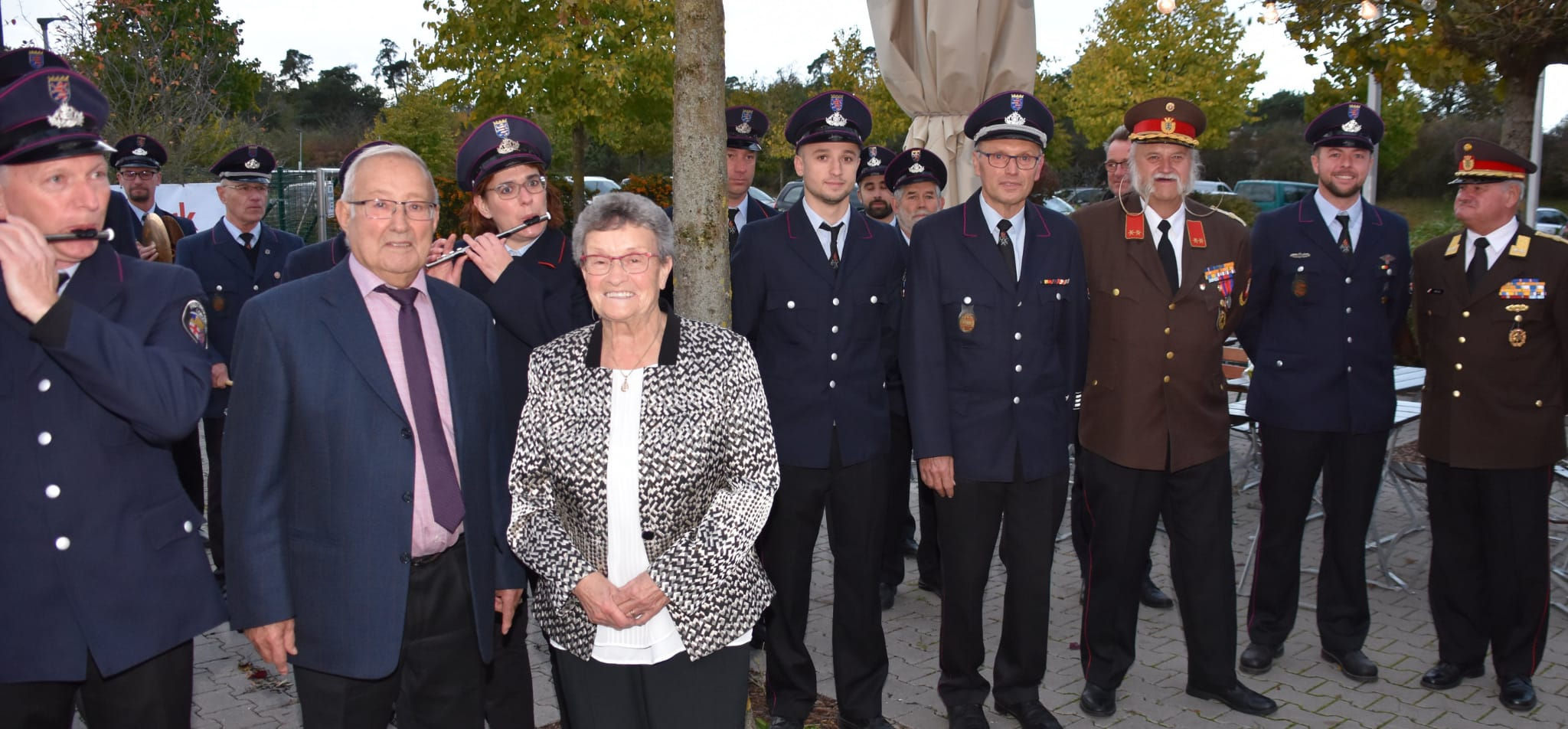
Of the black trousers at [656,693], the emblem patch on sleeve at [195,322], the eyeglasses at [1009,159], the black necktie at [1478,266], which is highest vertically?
the eyeglasses at [1009,159]

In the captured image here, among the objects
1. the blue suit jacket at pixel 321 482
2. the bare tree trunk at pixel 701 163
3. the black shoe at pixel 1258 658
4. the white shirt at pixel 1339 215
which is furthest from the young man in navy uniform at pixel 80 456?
the white shirt at pixel 1339 215

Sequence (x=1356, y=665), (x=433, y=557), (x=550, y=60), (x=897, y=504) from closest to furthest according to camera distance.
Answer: (x=433, y=557)
(x=1356, y=665)
(x=897, y=504)
(x=550, y=60)

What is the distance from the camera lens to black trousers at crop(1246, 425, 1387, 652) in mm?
5293

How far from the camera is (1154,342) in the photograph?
4785mm

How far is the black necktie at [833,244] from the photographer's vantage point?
4652mm

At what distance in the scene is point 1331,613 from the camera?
537 centimetres

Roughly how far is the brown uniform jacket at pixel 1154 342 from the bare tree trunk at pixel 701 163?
5.50 feet

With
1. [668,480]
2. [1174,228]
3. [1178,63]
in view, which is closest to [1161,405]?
[1174,228]

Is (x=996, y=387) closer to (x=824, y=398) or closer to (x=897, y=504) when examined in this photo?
(x=824, y=398)

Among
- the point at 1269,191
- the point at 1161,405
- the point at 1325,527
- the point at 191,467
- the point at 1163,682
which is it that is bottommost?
the point at 1163,682

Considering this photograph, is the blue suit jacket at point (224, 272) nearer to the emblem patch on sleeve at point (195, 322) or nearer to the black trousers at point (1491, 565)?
the emblem patch on sleeve at point (195, 322)

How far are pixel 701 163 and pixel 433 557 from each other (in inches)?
65.3

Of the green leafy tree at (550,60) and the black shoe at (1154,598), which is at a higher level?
the green leafy tree at (550,60)

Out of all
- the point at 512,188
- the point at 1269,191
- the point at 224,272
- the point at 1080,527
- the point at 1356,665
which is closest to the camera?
the point at 512,188
